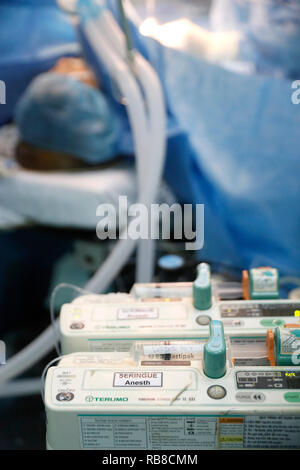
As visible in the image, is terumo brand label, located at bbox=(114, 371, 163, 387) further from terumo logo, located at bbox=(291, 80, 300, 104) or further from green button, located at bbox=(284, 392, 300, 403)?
terumo logo, located at bbox=(291, 80, 300, 104)

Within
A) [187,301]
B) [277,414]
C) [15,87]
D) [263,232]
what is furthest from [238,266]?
[15,87]


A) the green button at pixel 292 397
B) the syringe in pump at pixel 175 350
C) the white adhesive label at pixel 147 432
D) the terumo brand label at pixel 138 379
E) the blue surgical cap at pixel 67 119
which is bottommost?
the white adhesive label at pixel 147 432

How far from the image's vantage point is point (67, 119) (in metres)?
1.59

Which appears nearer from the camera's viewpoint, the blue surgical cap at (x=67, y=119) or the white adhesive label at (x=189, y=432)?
the white adhesive label at (x=189, y=432)

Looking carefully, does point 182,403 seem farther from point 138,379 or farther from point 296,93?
point 296,93

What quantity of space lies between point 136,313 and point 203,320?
10cm

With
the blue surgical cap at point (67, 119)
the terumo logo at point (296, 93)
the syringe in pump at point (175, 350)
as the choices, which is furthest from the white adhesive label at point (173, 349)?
the blue surgical cap at point (67, 119)

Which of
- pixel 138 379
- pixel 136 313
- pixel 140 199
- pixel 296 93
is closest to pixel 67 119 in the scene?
pixel 140 199

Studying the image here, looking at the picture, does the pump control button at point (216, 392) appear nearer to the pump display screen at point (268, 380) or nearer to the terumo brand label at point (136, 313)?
the pump display screen at point (268, 380)

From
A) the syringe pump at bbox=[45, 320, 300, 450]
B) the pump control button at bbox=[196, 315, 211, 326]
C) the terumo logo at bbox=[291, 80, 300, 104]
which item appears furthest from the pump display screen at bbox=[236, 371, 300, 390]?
the terumo logo at bbox=[291, 80, 300, 104]

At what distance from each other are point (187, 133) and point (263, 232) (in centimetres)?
38

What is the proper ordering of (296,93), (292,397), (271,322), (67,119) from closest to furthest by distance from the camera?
1. (292,397)
2. (271,322)
3. (296,93)
4. (67,119)

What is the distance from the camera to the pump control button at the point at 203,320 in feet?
2.38

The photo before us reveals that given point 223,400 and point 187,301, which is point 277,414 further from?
point 187,301
